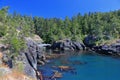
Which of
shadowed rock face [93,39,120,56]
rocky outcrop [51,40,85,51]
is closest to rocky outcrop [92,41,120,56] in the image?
shadowed rock face [93,39,120,56]

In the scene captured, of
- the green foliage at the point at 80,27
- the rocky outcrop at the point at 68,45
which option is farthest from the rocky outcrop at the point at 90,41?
the rocky outcrop at the point at 68,45

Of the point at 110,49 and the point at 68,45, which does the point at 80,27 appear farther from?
the point at 110,49

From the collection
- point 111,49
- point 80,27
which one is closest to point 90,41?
point 80,27

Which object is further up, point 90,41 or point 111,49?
point 90,41

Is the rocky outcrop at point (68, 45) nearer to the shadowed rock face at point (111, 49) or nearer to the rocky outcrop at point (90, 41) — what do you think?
the rocky outcrop at point (90, 41)

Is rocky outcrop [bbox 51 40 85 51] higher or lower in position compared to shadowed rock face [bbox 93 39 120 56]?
higher

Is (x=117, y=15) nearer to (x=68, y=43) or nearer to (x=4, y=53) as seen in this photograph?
(x=68, y=43)

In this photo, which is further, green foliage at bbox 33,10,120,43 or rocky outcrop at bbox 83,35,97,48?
rocky outcrop at bbox 83,35,97,48

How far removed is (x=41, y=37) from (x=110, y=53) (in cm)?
6120

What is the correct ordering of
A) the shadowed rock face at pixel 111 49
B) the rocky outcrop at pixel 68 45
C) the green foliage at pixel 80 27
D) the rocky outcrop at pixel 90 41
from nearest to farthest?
the shadowed rock face at pixel 111 49, the rocky outcrop at pixel 68 45, the green foliage at pixel 80 27, the rocky outcrop at pixel 90 41

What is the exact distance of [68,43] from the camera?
12750cm

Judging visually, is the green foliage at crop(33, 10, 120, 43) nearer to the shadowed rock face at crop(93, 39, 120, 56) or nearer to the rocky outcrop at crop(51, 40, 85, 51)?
the rocky outcrop at crop(51, 40, 85, 51)

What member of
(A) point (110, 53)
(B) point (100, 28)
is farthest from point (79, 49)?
(A) point (110, 53)

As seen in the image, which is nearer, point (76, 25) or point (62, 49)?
point (62, 49)
